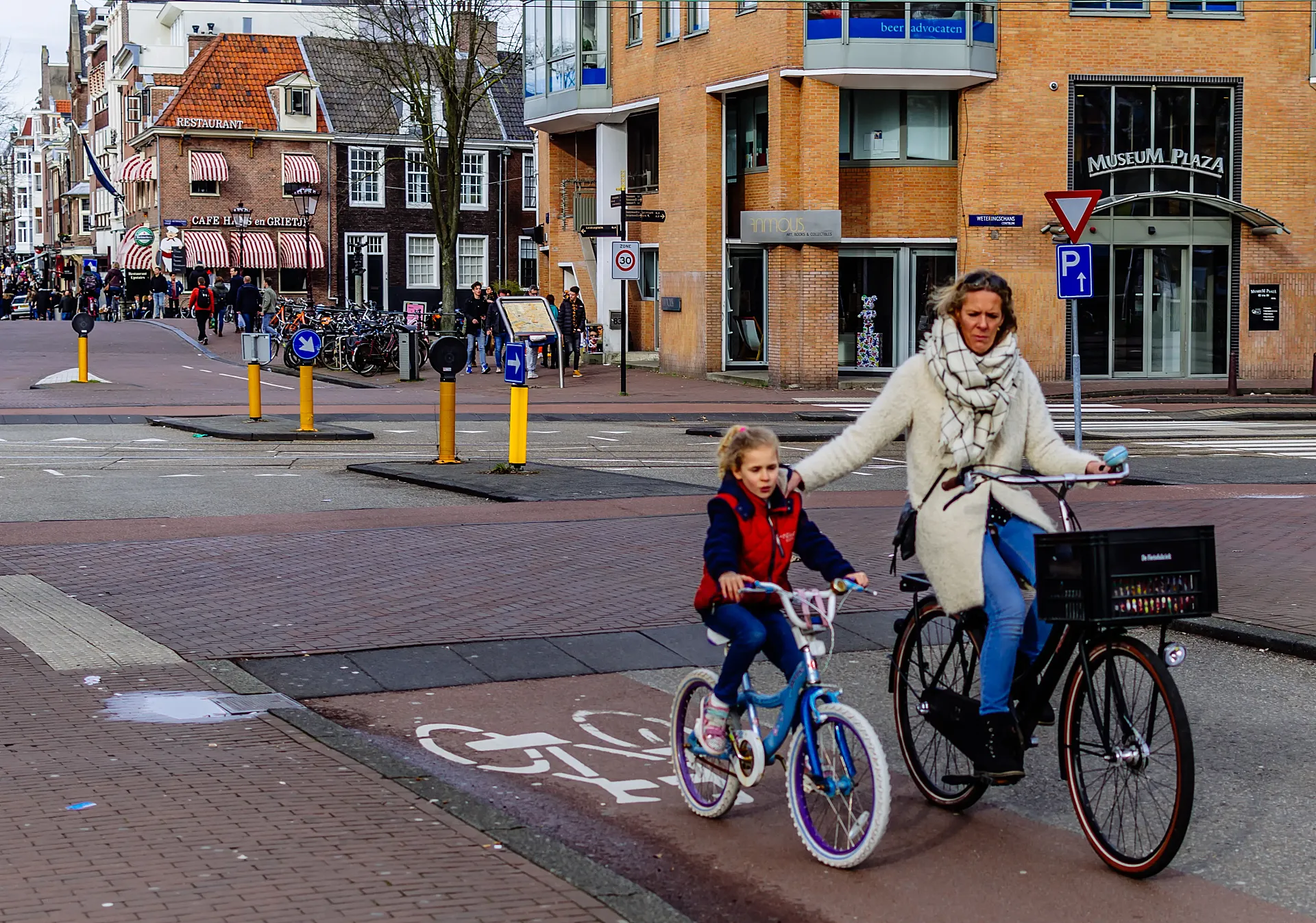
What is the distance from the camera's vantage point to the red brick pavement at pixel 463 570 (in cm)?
867

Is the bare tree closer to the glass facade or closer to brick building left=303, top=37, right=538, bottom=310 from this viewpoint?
the glass facade

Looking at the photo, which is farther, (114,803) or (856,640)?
(856,640)

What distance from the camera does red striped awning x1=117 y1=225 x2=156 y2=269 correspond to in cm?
6994

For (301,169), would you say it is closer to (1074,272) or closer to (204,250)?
(204,250)

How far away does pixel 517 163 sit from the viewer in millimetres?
70375

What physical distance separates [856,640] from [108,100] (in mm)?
87462

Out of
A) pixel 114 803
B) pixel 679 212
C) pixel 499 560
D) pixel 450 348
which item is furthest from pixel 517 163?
pixel 114 803

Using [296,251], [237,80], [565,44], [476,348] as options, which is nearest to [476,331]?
[476,348]

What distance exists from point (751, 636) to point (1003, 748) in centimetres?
84

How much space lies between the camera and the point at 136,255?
7069 centimetres

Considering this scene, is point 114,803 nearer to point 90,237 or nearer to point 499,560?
point 499,560

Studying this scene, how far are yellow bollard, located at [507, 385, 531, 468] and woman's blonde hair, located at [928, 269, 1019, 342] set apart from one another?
965 cm

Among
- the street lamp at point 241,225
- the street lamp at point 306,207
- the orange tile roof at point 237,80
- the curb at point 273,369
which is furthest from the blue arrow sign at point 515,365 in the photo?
the orange tile roof at point 237,80

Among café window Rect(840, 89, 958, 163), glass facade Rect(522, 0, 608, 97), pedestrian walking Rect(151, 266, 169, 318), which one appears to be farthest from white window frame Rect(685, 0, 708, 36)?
pedestrian walking Rect(151, 266, 169, 318)
